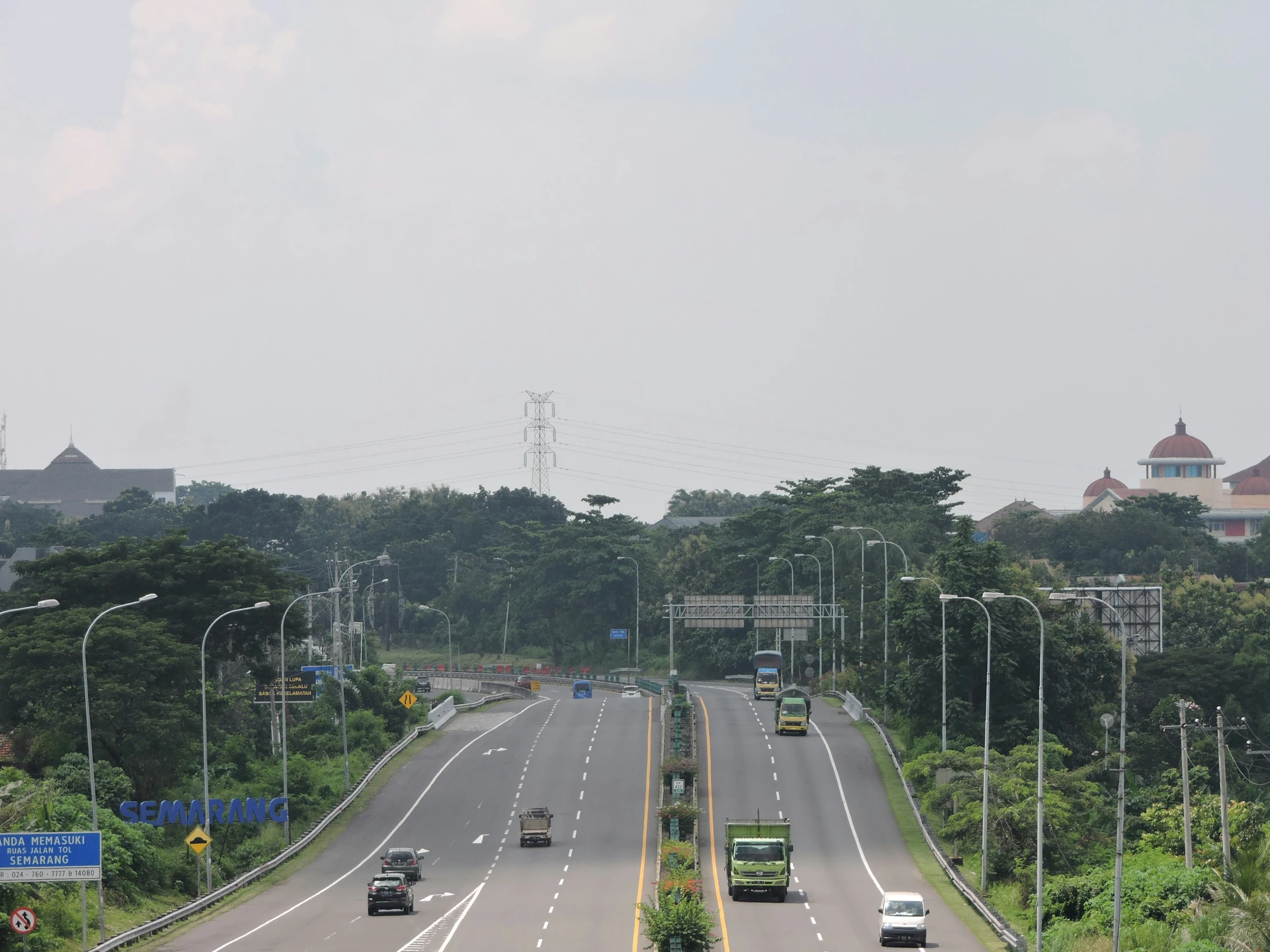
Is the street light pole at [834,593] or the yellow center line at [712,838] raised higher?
the street light pole at [834,593]

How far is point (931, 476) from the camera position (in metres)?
148

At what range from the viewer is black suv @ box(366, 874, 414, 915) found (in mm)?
50281

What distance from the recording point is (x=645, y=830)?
68.2 meters

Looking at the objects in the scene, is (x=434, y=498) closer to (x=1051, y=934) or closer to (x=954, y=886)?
(x=954, y=886)

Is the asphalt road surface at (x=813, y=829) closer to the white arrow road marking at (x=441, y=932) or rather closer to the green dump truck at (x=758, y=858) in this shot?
the green dump truck at (x=758, y=858)

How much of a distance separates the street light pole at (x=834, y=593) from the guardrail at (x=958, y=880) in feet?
81.0

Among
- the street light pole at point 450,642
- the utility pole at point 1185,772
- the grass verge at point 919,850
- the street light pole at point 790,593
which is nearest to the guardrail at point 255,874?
the grass verge at point 919,850

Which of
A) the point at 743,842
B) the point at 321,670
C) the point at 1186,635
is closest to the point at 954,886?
the point at 743,842

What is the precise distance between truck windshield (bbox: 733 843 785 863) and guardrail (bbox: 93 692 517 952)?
1754cm

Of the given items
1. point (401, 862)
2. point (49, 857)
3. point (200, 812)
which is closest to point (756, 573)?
point (200, 812)

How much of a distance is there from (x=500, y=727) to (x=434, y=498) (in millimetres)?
101217

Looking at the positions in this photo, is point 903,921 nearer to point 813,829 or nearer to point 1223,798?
point 1223,798

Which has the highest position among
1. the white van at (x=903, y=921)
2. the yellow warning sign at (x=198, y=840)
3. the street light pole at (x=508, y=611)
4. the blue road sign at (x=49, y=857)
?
the street light pole at (x=508, y=611)

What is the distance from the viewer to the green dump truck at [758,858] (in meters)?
52.5
